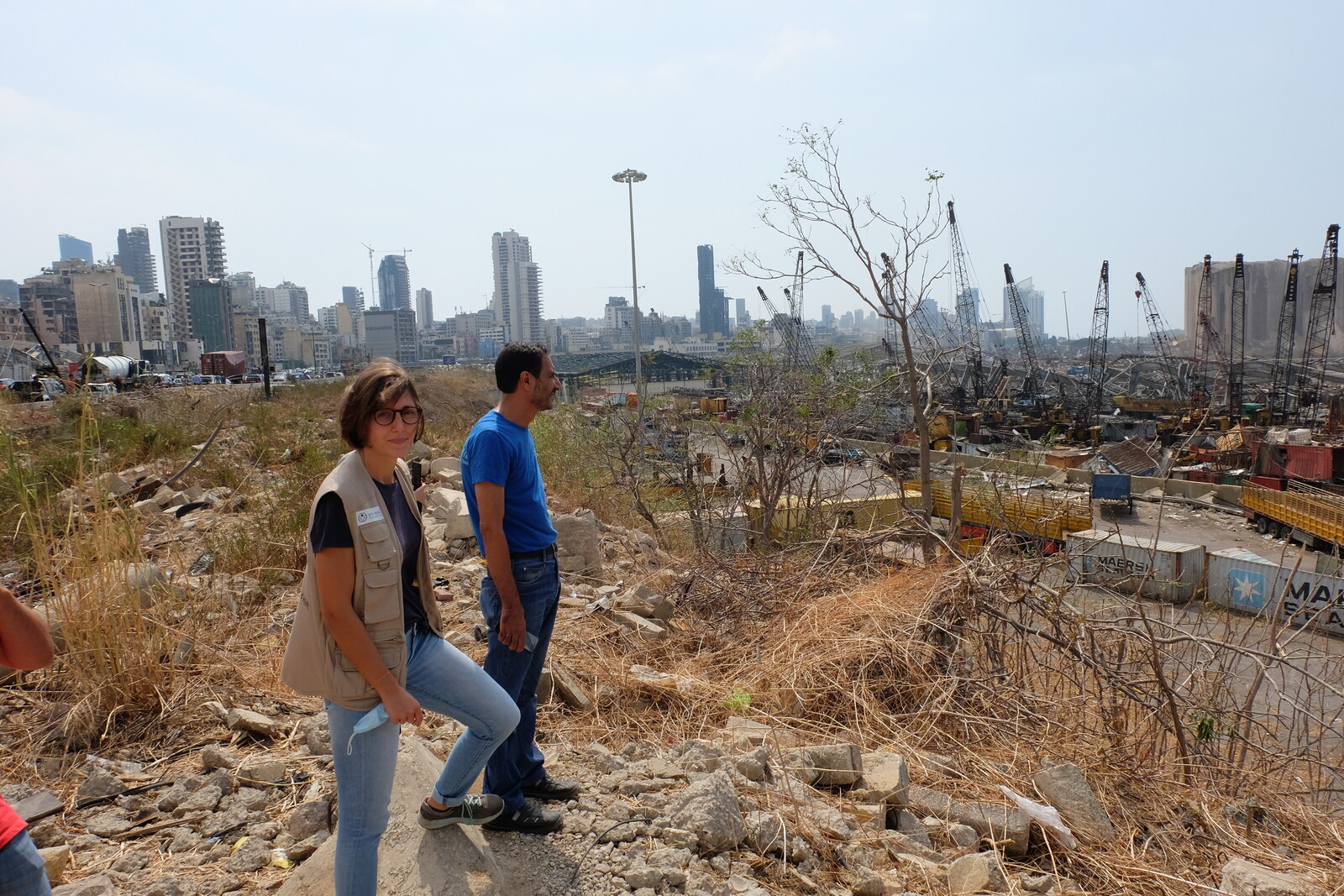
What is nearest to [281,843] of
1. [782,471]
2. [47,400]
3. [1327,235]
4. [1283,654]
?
[1283,654]

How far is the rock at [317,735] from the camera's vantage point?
3.32 metres

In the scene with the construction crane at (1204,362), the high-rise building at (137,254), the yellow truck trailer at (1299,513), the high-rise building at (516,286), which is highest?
the high-rise building at (137,254)

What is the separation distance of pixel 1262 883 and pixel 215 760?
3.58 metres

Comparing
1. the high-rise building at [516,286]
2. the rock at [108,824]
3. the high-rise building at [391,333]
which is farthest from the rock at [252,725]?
the high-rise building at [516,286]

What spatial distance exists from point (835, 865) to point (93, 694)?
2.99m

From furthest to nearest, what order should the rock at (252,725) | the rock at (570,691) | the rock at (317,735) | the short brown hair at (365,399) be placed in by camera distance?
Result: the rock at (570,691), the rock at (252,725), the rock at (317,735), the short brown hair at (365,399)

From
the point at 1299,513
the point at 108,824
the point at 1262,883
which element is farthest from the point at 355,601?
the point at 1299,513

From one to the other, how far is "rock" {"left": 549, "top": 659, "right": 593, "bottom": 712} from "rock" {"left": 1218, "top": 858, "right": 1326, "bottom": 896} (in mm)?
2449

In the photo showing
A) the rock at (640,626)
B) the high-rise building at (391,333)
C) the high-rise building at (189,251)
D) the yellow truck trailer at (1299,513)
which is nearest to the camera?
the rock at (640,626)

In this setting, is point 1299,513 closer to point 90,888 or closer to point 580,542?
point 580,542

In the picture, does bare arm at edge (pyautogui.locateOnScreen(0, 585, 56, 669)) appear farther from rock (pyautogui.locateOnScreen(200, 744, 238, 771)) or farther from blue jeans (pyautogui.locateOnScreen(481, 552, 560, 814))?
rock (pyautogui.locateOnScreen(200, 744, 238, 771))

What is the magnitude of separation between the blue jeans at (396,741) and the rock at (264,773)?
0.94 m

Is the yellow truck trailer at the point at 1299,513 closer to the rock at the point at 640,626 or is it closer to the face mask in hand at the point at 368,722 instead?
the rock at the point at 640,626

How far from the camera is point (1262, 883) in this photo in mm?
2512
